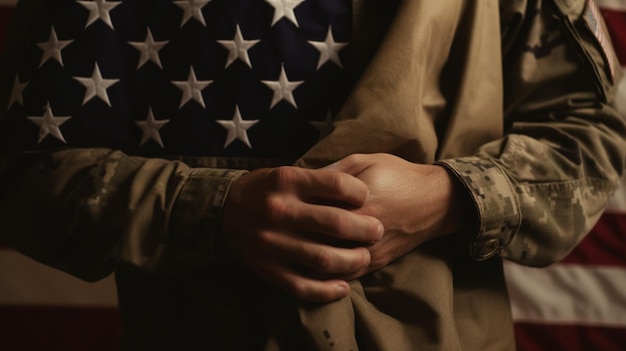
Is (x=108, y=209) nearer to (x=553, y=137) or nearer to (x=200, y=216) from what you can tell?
(x=200, y=216)

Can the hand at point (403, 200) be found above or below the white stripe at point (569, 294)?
above

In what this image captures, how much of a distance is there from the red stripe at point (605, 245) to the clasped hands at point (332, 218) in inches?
24.3

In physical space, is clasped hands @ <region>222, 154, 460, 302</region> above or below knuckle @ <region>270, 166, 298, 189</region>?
below

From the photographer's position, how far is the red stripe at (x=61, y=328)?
1154 millimetres

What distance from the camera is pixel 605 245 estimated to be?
41.7 inches

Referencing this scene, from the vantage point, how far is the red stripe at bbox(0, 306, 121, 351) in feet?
3.79

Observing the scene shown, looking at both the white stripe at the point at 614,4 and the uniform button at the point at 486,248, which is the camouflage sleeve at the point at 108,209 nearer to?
the uniform button at the point at 486,248

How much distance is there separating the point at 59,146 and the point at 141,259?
18cm

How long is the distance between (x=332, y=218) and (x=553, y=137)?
306 mm

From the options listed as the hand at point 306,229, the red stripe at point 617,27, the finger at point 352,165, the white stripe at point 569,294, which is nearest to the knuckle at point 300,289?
the hand at point 306,229

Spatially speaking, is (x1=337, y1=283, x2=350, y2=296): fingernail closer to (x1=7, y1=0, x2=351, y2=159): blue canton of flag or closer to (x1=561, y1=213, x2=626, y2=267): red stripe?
(x1=7, y1=0, x2=351, y2=159): blue canton of flag

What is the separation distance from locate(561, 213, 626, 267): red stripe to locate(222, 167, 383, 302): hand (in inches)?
27.7

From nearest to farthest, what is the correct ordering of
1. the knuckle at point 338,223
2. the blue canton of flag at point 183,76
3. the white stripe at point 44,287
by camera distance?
1. the knuckle at point 338,223
2. the blue canton of flag at point 183,76
3. the white stripe at point 44,287

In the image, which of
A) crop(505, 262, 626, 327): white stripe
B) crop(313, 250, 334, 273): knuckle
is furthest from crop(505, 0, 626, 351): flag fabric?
crop(313, 250, 334, 273): knuckle
